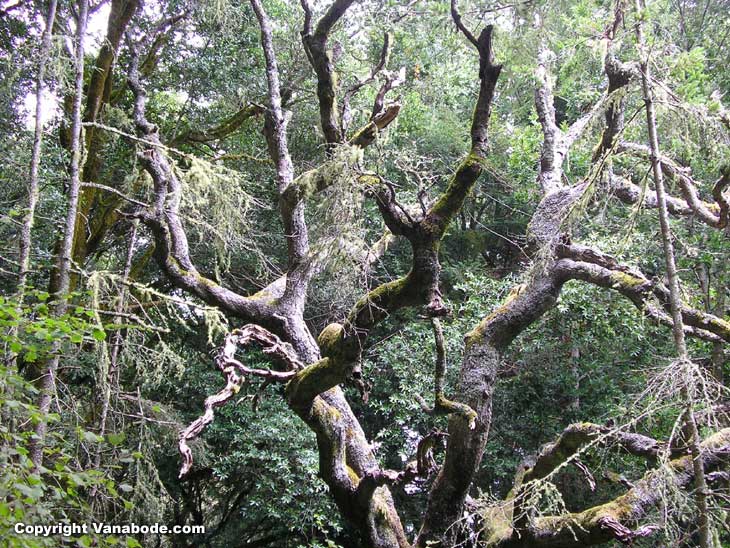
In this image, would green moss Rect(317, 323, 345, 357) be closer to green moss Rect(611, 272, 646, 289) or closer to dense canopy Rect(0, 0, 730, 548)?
dense canopy Rect(0, 0, 730, 548)

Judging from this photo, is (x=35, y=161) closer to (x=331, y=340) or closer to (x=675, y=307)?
(x=331, y=340)

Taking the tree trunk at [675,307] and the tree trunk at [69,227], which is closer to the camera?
the tree trunk at [675,307]

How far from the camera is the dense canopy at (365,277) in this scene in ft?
9.71

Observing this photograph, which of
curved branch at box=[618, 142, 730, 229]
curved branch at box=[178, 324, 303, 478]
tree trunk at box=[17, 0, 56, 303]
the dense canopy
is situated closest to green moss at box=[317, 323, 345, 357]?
the dense canopy

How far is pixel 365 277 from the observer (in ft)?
10.4

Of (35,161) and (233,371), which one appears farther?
(233,371)

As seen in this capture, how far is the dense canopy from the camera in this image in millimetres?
2959

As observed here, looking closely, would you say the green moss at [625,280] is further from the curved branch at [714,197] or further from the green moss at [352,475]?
the green moss at [352,475]

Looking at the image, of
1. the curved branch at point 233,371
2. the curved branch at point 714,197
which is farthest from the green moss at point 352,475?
the curved branch at point 714,197

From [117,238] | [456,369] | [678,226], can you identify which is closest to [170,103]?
[117,238]

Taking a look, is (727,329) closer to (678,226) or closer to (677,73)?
(677,73)

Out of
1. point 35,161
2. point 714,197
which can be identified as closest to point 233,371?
point 35,161

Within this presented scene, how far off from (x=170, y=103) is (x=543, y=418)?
5871 millimetres

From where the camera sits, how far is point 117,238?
7.40 meters
